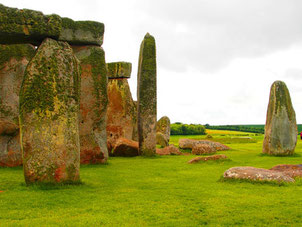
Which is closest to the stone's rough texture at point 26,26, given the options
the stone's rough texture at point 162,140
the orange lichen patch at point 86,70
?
the orange lichen patch at point 86,70

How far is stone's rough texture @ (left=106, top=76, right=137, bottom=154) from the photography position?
1859cm

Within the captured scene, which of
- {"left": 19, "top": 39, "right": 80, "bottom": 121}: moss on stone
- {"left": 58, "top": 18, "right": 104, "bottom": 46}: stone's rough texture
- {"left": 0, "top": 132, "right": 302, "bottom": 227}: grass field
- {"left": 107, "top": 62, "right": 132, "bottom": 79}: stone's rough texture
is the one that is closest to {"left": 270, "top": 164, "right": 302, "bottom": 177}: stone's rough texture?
{"left": 0, "top": 132, "right": 302, "bottom": 227}: grass field

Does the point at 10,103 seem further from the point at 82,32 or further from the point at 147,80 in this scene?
the point at 147,80

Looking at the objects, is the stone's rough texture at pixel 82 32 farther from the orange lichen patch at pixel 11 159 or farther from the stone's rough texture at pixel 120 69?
the stone's rough texture at pixel 120 69

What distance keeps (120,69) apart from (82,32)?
8239mm

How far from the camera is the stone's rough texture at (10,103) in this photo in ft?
36.6

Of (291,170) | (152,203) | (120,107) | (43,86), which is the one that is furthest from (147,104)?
(152,203)

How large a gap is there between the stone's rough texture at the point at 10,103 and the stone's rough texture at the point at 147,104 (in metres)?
Answer: 5.70

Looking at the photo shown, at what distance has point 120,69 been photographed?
64.7 feet

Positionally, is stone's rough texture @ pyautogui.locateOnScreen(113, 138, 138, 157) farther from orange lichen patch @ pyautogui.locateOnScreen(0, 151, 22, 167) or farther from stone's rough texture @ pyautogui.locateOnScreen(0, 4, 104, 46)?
stone's rough texture @ pyautogui.locateOnScreen(0, 4, 104, 46)

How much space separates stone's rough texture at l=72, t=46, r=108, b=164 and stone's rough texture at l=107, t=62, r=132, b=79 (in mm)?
7044

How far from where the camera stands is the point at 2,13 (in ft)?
22.5

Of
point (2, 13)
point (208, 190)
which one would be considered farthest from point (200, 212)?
point (2, 13)

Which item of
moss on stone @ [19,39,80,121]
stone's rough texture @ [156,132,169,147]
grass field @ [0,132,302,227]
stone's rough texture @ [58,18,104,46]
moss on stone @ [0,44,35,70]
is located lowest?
grass field @ [0,132,302,227]
